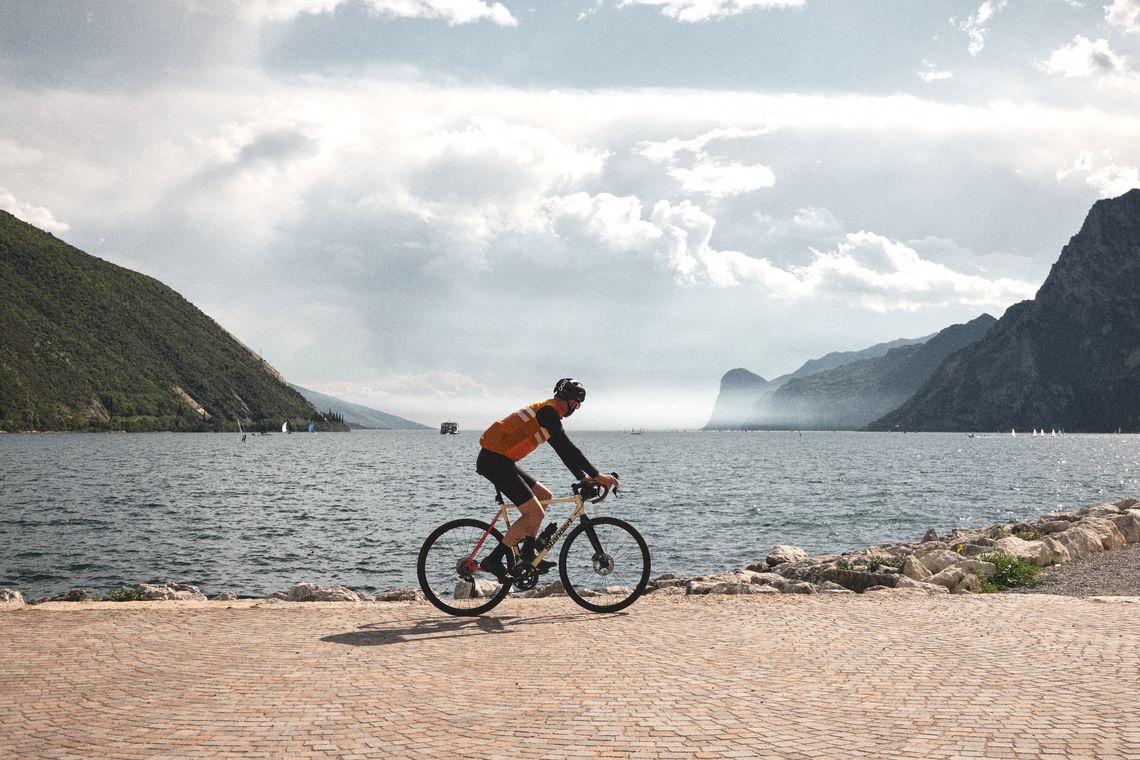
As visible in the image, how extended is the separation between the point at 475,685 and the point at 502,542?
3.19 m

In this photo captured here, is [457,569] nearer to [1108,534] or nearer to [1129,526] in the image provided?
[1108,534]

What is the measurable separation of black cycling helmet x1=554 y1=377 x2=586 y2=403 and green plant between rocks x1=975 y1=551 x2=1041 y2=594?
27.1ft

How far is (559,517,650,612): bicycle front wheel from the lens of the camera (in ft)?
32.8

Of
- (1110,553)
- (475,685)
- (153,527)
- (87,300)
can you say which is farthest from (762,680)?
(87,300)

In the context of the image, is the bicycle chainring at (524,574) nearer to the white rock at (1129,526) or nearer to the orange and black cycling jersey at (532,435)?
the orange and black cycling jersey at (532,435)

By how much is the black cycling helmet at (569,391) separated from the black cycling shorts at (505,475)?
923 mm

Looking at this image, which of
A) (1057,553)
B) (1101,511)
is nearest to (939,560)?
(1057,553)

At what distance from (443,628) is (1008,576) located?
1016cm

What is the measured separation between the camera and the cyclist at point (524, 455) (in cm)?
955

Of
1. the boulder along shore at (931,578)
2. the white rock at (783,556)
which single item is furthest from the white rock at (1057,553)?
the white rock at (783,556)

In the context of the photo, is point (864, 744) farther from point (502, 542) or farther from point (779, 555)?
point (779, 555)

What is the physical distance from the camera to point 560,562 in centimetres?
1009

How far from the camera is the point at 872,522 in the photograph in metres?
41.2

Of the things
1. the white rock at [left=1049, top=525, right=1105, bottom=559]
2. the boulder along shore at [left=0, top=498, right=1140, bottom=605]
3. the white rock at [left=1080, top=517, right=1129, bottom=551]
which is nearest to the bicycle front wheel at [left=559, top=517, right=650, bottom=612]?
the boulder along shore at [left=0, top=498, right=1140, bottom=605]
